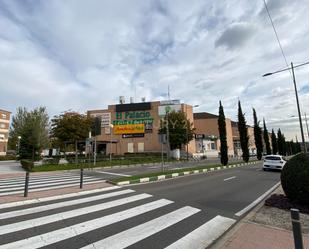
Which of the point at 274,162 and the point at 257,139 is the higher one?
the point at 257,139

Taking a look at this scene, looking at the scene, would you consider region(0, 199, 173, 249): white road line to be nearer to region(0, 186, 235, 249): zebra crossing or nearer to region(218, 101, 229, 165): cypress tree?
region(0, 186, 235, 249): zebra crossing

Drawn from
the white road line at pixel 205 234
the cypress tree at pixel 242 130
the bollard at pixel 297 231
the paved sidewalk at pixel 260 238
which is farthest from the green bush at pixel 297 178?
the cypress tree at pixel 242 130

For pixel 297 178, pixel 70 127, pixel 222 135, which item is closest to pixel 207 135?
pixel 222 135

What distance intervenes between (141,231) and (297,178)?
479 cm

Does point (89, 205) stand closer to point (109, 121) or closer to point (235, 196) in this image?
point (235, 196)

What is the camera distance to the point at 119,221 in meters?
5.90

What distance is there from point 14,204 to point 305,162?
9.05 metres

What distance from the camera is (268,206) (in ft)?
24.4

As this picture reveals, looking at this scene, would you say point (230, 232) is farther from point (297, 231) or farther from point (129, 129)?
point (129, 129)

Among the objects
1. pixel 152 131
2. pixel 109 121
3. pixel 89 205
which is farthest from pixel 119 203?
pixel 109 121

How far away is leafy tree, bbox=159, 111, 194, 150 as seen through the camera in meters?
44.5

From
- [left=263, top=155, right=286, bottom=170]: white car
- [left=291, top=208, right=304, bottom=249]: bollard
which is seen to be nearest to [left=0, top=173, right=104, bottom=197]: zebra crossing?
[left=291, top=208, right=304, bottom=249]: bollard

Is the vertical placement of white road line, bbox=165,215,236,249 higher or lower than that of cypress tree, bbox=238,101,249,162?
lower

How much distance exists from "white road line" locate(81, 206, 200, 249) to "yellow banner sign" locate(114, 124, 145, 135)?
46618mm
